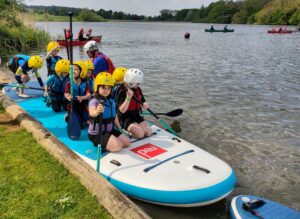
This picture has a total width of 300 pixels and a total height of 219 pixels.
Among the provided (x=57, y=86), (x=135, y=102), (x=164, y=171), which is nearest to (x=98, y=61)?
(x=57, y=86)

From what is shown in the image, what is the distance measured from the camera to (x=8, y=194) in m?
4.21

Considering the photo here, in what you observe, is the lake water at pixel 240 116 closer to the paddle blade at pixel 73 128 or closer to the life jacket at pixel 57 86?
the paddle blade at pixel 73 128

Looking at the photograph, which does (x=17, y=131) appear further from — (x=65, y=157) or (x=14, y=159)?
(x=65, y=157)

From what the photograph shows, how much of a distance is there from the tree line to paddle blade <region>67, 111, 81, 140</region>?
52042mm

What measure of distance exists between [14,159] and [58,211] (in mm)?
1692

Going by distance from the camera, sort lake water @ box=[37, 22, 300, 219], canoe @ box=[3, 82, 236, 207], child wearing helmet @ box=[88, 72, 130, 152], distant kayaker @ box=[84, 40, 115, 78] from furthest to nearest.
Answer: distant kayaker @ box=[84, 40, 115, 78], lake water @ box=[37, 22, 300, 219], child wearing helmet @ box=[88, 72, 130, 152], canoe @ box=[3, 82, 236, 207]

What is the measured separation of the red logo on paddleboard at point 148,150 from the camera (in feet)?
17.0

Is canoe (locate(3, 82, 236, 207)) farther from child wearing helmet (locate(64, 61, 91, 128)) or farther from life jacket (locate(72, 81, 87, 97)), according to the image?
life jacket (locate(72, 81, 87, 97))

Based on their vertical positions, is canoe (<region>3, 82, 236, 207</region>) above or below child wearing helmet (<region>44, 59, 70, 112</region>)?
below

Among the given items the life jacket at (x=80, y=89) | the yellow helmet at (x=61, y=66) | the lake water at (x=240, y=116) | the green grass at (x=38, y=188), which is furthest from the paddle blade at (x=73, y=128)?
the lake water at (x=240, y=116)

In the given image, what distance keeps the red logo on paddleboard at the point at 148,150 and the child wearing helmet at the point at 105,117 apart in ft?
0.77

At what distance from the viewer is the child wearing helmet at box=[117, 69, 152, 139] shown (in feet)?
18.2

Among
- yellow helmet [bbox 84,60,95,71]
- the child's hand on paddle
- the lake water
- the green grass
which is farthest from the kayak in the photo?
yellow helmet [bbox 84,60,95,71]

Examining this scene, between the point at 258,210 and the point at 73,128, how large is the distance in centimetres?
337
